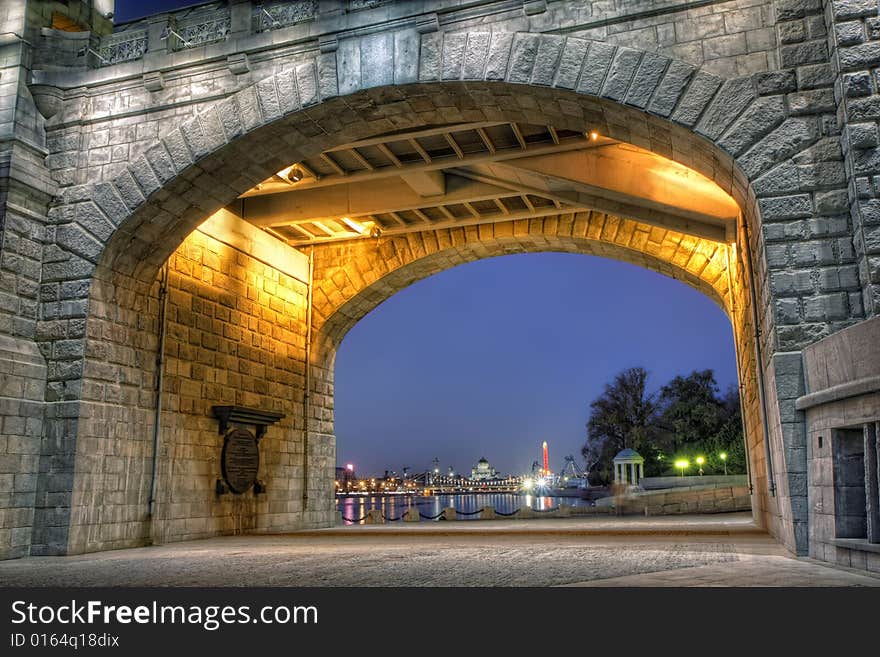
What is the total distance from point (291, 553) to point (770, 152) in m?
5.96

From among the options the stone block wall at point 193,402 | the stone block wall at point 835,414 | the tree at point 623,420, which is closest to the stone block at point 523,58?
the stone block wall at point 835,414

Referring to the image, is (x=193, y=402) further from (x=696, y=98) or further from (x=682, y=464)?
(x=682, y=464)

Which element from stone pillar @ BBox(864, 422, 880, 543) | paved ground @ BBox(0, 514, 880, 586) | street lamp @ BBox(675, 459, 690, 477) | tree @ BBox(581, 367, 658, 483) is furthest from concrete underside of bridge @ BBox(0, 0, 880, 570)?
tree @ BBox(581, 367, 658, 483)

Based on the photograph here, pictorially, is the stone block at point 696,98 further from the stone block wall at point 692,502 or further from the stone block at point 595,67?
the stone block wall at point 692,502

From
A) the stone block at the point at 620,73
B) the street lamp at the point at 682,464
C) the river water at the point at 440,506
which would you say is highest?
the stone block at the point at 620,73

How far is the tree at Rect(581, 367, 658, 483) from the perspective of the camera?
112ft

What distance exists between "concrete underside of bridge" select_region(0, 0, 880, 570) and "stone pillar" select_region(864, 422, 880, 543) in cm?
1

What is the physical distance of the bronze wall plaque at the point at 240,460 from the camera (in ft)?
37.6

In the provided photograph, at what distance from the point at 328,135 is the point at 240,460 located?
17.9ft

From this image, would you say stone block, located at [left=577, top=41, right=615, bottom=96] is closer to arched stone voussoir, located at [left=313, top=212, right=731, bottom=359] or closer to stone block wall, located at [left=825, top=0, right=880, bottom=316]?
stone block wall, located at [left=825, top=0, right=880, bottom=316]

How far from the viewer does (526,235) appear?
1374cm

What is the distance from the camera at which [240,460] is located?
11.8 meters

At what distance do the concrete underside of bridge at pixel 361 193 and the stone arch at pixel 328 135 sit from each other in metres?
0.03

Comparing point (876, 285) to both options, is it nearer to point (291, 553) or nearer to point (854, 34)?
point (854, 34)
